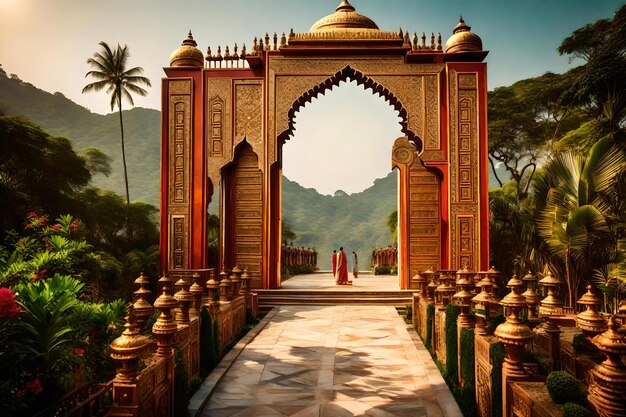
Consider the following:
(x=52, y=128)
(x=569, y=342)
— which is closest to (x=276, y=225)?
(x=569, y=342)

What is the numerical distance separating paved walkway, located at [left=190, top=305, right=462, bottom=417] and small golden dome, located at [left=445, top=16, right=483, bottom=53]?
7163mm

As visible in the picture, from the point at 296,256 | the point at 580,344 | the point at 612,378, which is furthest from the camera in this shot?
the point at 296,256

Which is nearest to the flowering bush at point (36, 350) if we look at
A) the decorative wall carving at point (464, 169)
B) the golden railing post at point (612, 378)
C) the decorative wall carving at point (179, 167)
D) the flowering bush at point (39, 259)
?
the flowering bush at point (39, 259)

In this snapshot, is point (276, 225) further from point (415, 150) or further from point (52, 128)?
point (52, 128)

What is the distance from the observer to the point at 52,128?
6656 centimetres

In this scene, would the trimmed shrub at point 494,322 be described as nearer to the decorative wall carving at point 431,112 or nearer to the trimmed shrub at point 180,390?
the trimmed shrub at point 180,390

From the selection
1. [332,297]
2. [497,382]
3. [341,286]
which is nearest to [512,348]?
[497,382]

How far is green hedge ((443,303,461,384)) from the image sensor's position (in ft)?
18.5

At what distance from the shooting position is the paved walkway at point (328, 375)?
4887 mm

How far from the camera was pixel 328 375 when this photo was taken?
5898 millimetres

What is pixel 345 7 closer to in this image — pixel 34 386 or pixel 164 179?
pixel 164 179

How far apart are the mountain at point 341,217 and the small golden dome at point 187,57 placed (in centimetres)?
6275

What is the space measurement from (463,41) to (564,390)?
10.7 meters

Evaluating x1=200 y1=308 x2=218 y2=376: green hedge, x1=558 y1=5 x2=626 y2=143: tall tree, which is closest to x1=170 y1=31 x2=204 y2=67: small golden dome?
x1=200 y1=308 x2=218 y2=376: green hedge
